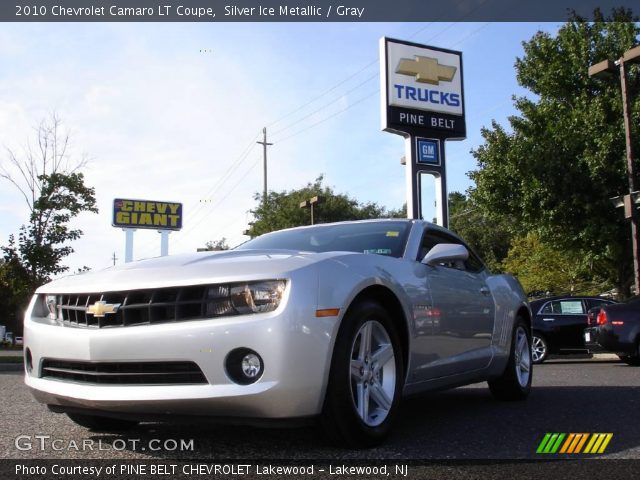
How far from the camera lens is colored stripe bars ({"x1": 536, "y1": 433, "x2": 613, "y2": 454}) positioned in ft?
11.6

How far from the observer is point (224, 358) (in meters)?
3.07

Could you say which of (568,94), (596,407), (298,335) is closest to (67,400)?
(298,335)

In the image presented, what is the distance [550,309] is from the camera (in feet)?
42.2

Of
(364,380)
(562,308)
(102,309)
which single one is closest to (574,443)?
(364,380)

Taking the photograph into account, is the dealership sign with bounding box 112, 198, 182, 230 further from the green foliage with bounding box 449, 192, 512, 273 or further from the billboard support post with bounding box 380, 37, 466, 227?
the green foliage with bounding box 449, 192, 512, 273

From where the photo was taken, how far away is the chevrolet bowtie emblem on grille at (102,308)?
3.29m

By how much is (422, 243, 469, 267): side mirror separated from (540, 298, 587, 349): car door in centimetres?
893

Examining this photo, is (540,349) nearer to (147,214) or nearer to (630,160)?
(630,160)

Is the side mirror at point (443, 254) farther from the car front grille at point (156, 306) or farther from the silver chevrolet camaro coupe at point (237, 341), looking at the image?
the car front grille at point (156, 306)

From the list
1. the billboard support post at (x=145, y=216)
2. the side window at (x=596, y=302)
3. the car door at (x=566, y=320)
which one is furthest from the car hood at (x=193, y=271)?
the billboard support post at (x=145, y=216)

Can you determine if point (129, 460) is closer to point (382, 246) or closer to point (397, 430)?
point (397, 430)

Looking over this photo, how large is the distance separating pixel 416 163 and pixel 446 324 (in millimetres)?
17027

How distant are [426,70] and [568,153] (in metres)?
5.27

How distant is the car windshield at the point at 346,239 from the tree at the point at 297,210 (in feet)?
107
